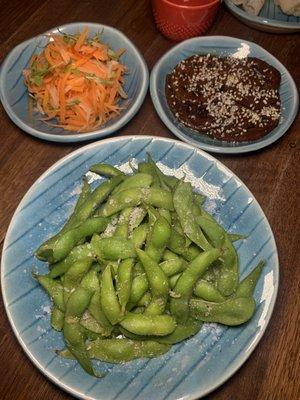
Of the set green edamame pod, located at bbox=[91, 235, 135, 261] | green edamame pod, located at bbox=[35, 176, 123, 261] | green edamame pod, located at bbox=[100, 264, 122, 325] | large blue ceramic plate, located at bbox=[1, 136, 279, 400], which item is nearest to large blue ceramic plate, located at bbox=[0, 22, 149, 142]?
large blue ceramic plate, located at bbox=[1, 136, 279, 400]

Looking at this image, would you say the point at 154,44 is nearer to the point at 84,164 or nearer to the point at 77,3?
the point at 77,3

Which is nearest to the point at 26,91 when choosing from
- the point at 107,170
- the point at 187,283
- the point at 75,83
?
the point at 75,83

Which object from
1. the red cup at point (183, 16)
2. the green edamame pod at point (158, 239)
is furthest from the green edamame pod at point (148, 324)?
the red cup at point (183, 16)

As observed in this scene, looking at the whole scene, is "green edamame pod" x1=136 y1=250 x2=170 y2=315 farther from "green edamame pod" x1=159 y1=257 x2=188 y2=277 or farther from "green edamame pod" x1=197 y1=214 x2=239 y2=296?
"green edamame pod" x1=197 y1=214 x2=239 y2=296

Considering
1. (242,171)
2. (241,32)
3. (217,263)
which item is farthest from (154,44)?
(217,263)

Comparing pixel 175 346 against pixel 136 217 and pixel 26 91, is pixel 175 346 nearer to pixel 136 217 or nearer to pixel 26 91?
pixel 136 217

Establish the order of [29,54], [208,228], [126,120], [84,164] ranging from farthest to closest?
[29,54]
[126,120]
[84,164]
[208,228]

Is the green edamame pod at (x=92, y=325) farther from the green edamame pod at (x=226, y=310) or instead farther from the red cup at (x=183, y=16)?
the red cup at (x=183, y=16)
